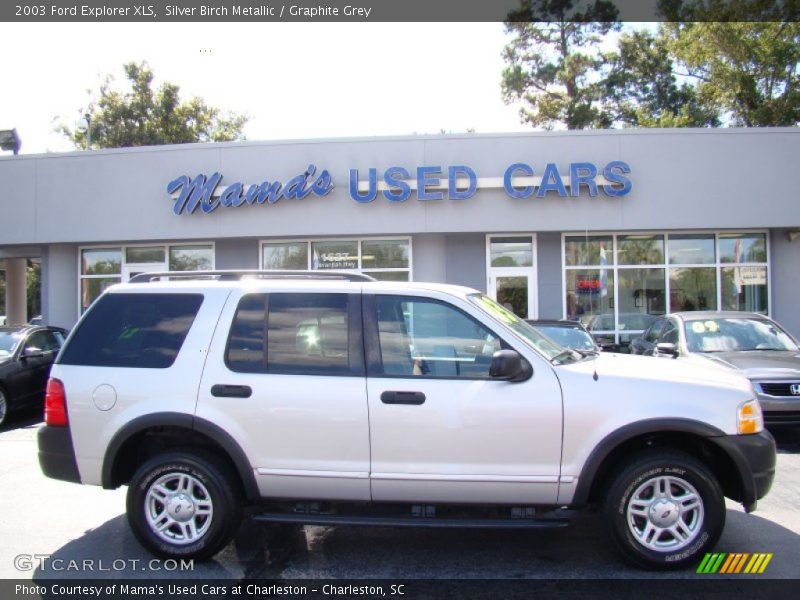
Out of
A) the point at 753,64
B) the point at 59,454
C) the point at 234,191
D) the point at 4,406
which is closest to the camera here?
the point at 59,454

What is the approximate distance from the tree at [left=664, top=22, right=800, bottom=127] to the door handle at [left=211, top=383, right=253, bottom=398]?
23.6m

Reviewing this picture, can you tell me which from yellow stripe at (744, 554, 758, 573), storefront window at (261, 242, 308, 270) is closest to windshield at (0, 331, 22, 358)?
storefront window at (261, 242, 308, 270)

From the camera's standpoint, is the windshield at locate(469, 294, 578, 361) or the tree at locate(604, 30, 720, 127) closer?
the windshield at locate(469, 294, 578, 361)

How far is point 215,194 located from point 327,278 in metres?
10.4

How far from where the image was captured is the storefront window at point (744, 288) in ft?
47.3

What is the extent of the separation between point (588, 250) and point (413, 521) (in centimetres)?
1176

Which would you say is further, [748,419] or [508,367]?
[748,419]

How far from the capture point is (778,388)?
23.5 feet

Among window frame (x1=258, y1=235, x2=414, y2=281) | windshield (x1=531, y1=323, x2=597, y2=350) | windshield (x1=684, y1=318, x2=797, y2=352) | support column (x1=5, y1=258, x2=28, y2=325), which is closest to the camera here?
windshield (x1=684, y1=318, x2=797, y2=352)

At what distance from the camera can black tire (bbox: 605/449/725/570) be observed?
400cm

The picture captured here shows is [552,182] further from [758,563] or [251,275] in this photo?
[758,563]

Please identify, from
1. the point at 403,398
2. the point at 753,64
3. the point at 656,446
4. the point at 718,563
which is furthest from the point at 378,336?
the point at 753,64

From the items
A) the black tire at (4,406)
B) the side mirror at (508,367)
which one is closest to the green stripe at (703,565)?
the side mirror at (508,367)

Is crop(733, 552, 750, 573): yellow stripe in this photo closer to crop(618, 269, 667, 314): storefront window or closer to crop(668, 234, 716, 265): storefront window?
crop(618, 269, 667, 314): storefront window
